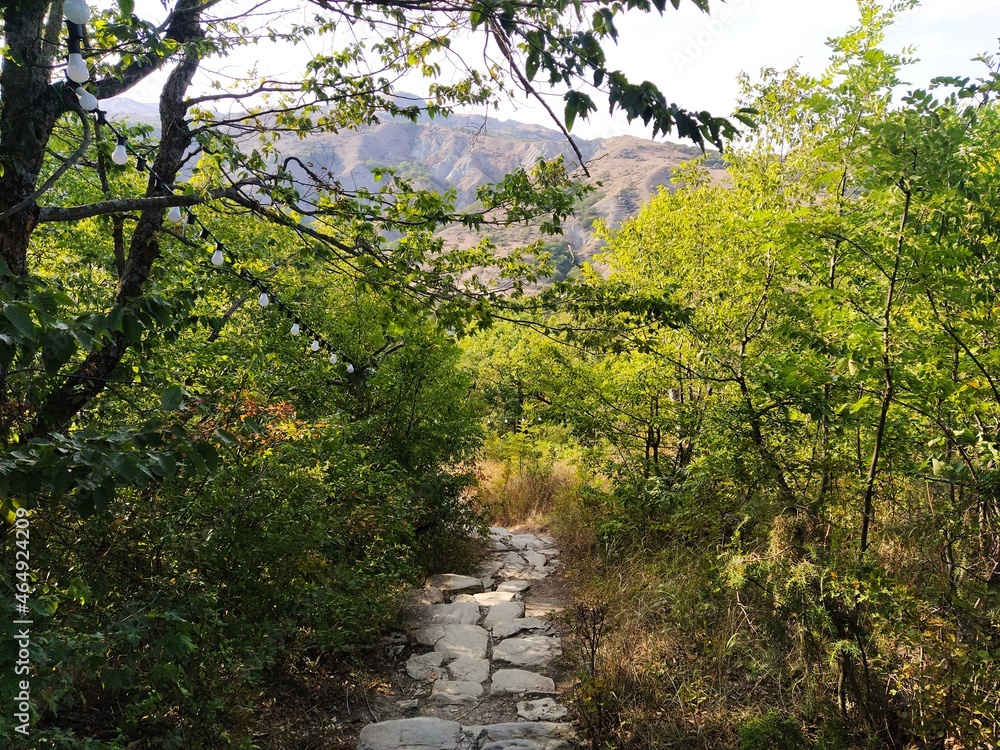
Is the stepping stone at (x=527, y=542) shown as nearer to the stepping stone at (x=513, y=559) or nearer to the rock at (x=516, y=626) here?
the stepping stone at (x=513, y=559)

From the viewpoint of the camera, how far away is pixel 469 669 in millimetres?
4996

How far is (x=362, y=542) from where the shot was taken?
4.98 meters

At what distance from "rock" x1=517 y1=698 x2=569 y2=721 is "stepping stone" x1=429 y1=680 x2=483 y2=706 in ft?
1.33

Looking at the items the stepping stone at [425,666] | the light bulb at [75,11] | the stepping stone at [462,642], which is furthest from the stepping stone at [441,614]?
the light bulb at [75,11]

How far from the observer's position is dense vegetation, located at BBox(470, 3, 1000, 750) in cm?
287

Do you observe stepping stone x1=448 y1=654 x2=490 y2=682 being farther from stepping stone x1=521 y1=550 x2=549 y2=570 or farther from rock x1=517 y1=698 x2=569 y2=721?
stepping stone x1=521 y1=550 x2=549 y2=570

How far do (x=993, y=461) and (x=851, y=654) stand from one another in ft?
4.22

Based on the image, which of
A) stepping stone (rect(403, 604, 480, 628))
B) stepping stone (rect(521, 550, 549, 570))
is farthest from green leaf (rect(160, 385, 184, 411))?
stepping stone (rect(521, 550, 549, 570))

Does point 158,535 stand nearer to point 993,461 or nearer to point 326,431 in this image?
point 326,431

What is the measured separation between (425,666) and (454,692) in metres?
0.48

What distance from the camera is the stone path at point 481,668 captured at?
3.85 m

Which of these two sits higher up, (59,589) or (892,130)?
(892,130)

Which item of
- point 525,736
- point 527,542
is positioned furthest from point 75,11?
point 527,542

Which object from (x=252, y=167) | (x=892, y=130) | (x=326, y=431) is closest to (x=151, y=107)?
(x=252, y=167)
